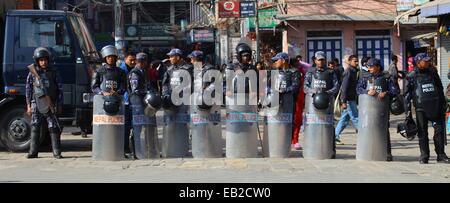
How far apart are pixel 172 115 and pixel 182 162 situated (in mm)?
991

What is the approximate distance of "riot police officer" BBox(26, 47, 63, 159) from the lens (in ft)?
41.1

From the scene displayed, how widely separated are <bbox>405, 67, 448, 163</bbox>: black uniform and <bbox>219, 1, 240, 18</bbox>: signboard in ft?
57.4

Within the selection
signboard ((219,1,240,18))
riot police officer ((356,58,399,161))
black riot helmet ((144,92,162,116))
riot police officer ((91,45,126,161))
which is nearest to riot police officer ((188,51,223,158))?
black riot helmet ((144,92,162,116))

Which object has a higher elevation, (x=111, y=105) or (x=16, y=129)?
(x=111, y=105)

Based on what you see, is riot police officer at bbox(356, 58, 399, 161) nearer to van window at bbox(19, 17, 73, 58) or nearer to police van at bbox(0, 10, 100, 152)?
police van at bbox(0, 10, 100, 152)

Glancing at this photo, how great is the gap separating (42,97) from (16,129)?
1419mm

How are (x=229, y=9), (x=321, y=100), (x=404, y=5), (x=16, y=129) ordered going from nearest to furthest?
(x=321, y=100)
(x=16, y=129)
(x=404, y=5)
(x=229, y=9)

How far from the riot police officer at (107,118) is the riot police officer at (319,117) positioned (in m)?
3.00

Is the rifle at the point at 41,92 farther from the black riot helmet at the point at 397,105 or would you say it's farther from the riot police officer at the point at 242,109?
the black riot helmet at the point at 397,105

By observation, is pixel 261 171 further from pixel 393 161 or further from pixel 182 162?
pixel 393 161

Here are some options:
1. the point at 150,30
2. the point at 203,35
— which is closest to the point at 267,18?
the point at 203,35

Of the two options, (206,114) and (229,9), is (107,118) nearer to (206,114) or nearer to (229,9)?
(206,114)

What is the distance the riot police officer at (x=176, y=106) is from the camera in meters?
12.4

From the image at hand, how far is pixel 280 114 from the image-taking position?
12.2 m
